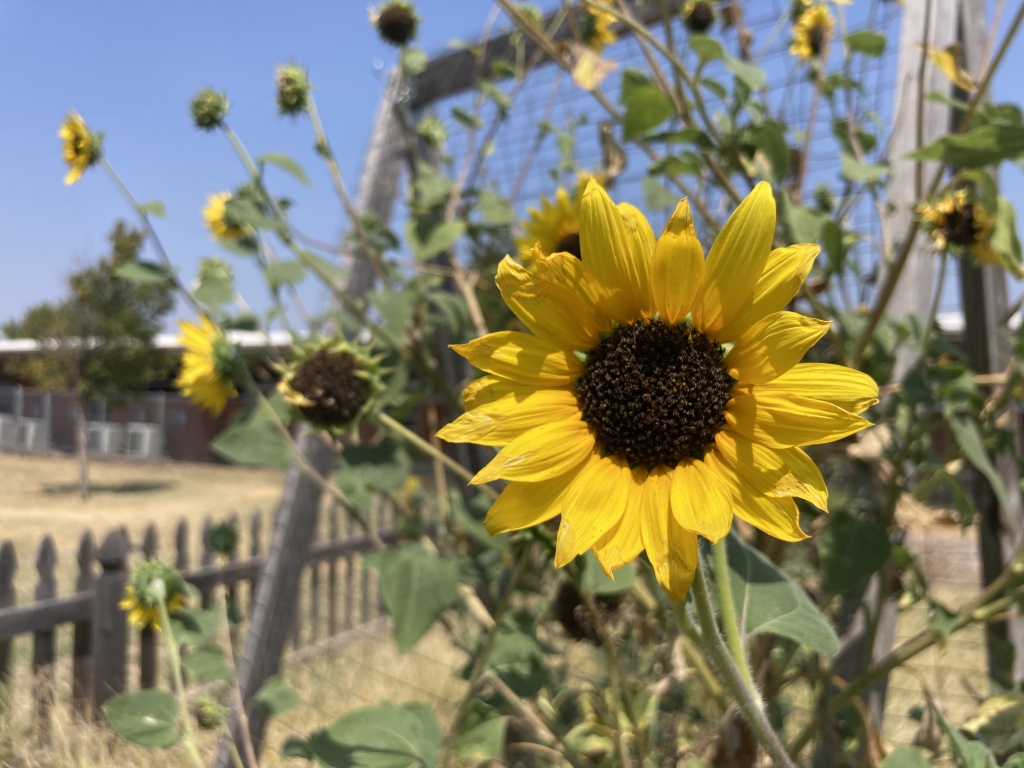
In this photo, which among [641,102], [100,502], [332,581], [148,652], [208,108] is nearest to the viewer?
[641,102]

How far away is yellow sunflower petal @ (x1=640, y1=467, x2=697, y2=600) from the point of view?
0.36m

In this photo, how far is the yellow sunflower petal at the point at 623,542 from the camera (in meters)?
0.38

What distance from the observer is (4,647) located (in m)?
1.93

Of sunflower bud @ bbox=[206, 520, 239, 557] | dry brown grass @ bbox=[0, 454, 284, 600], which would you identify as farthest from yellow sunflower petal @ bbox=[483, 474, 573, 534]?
dry brown grass @ bbox=[0, 454, 284, 600]

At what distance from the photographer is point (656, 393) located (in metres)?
0.44

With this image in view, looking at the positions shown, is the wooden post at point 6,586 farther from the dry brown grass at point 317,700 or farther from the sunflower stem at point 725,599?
the sunflower stem at point 725,599

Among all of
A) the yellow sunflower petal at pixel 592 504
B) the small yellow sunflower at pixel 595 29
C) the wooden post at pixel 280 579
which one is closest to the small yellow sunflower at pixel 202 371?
the wooden post at pixel 280 579

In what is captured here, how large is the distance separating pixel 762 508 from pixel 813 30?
1.29 metres

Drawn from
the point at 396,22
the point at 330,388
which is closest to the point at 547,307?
the point at 330,388

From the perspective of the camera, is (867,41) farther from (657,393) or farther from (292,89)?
(292,89)

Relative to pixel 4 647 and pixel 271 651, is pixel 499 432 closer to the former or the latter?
pixel 271 651

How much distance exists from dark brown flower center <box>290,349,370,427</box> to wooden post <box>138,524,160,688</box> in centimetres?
168

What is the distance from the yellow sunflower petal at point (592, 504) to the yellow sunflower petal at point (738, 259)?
108 mm

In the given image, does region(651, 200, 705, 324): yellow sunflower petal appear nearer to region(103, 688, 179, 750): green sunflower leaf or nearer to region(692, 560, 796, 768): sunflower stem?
region(692, 560, 796, 768): sunflower stem
